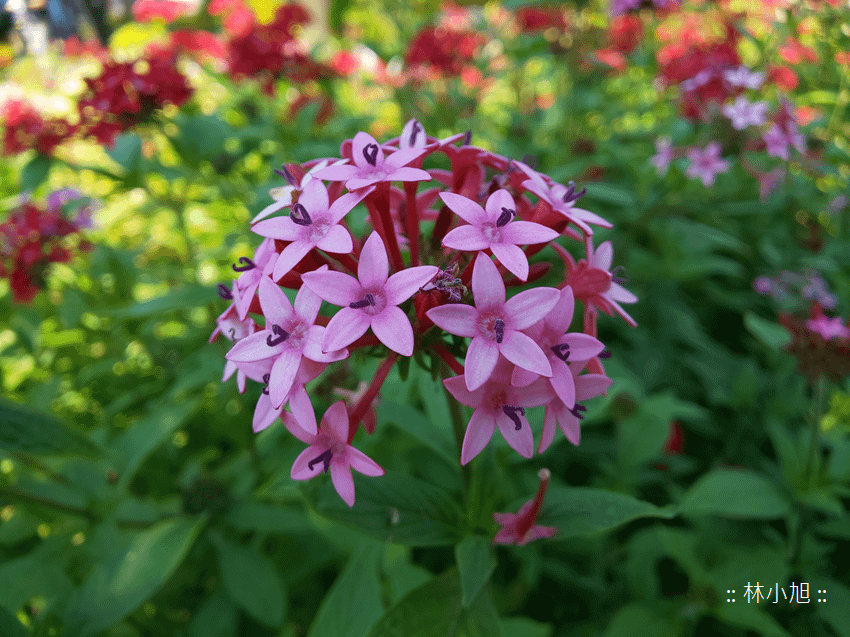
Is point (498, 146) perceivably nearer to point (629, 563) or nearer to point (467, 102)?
point (467, 102)

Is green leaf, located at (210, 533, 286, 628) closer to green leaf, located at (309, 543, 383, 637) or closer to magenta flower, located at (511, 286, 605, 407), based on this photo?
green leaf, located at (309, 543, 383, 637)

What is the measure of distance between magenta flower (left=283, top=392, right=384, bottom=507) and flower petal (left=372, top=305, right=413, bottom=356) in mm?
149

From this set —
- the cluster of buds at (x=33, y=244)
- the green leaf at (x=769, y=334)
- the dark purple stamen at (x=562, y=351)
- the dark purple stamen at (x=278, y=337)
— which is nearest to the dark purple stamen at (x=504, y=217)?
the dark purple stamen at (x=562, y=351)

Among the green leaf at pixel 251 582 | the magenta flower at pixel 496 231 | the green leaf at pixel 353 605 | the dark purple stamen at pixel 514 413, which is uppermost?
the magenta flower at pixel 496 231

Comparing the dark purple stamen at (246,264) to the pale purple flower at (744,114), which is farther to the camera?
the pale purple flower at (744,114)

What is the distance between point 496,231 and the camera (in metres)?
0.88

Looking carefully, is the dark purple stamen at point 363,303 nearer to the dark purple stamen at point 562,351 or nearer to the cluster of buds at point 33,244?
the dark purple stamen at point 562,351

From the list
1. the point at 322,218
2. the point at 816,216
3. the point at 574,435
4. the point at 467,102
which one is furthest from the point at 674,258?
the point at 322,218

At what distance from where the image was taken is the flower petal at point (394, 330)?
0.77 metres

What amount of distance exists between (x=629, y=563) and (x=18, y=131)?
3.16m

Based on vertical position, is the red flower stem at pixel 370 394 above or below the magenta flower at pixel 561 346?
below

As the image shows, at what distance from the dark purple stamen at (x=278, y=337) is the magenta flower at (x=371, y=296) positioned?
3.2 inches

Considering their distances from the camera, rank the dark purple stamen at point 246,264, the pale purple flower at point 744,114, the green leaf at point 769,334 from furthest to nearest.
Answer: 1. the pale purple flower at point 744,114
2. the green leaf at point 769,334
3. the dark purple stamen at point 246,264

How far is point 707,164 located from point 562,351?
1942 millimetres
